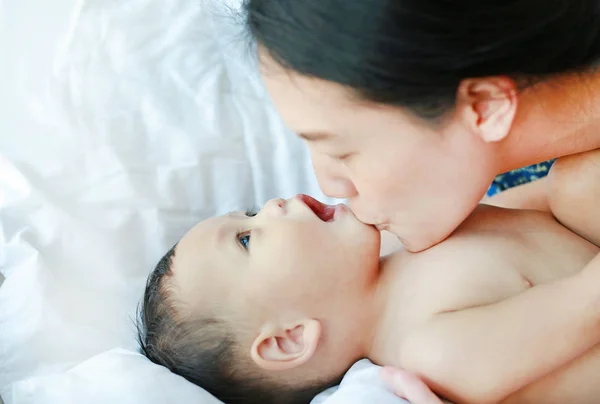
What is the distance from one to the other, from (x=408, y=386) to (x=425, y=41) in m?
0.41

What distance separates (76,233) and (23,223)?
9 centimetres

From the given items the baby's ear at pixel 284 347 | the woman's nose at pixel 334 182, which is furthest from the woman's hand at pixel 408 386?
the woman's nose at pixel 334 182

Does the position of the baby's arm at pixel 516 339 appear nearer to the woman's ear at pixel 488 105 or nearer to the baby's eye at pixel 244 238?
the woman's ear at pixel 488 105

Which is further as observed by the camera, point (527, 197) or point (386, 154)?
point (527, 197)

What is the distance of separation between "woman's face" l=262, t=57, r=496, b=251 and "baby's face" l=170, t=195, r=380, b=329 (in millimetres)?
82

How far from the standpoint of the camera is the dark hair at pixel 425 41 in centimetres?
67

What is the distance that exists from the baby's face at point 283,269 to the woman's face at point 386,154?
0.27ft

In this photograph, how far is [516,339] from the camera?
81cm

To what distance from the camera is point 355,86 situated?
73cm

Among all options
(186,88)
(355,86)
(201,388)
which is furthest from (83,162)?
(355,86)

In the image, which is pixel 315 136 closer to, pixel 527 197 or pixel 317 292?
pixel 317 292

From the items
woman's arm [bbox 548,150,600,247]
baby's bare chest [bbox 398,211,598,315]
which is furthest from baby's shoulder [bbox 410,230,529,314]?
woman's arm [bbox 548,150,600,247]

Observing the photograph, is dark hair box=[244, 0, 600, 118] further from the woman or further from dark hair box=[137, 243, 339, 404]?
dark hair box=[137, 243, 339, 404]

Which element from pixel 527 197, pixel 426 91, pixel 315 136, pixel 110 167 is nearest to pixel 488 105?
pixel 426 91
